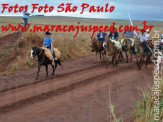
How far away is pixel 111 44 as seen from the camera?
1688cm

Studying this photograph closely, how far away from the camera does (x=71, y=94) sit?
1059cm

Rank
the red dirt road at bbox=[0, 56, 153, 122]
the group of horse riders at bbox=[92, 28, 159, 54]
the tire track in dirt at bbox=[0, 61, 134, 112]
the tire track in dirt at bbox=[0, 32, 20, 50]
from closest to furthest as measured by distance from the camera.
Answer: the red dirt road at bbox=[0, 56, 153, 122]
the tire track in dirt at bbox=[0, 61, 134, 112]
the group of horse riders at bbox=[92, 28, 159, 54]
the tire track in dirt at bbox=[0, 32, 20, 50]

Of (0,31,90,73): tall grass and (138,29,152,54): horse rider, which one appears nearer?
(138,29,152,54): horse rider

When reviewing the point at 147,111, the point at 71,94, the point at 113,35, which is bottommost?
the point at 71,94

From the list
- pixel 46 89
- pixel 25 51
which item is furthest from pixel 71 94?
pixel 25 51

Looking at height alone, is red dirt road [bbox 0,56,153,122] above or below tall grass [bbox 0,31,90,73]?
below

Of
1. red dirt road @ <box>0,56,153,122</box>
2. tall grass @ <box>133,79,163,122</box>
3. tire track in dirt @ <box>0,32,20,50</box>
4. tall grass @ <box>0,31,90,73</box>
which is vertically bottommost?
red dirt road @ <box>0,56,153,122</box>

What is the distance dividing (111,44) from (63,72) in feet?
12.8

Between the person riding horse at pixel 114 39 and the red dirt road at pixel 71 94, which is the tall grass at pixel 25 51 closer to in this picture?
the red dirt road at pixel 71 94

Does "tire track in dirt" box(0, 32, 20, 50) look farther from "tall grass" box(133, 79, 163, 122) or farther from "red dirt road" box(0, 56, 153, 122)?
"tall grass" box(133, 79, 163, 122)

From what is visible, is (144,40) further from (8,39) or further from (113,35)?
(8,39)

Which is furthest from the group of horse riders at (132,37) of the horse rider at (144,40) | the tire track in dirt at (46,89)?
the tire track in dirt at (46,89)

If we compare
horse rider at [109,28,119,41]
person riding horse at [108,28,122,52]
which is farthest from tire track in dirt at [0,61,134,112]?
horse rider at [109,28,119,41]

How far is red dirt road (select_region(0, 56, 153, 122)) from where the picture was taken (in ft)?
27.0
